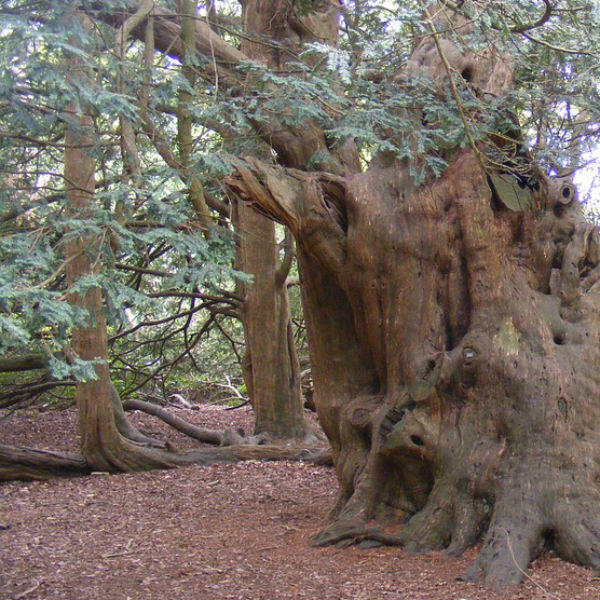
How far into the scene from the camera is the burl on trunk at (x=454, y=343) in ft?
16.7

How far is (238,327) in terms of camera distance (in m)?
14.2

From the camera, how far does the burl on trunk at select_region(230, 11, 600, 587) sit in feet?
16.7

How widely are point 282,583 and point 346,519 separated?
0.97 meters

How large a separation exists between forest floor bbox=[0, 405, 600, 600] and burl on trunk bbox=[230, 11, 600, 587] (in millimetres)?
370

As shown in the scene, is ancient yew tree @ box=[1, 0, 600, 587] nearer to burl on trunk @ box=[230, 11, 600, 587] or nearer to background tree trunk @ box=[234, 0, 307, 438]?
burl on trunk @ box=[230, 11, 600, 587]

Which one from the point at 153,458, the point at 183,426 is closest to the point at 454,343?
the point at 153,458

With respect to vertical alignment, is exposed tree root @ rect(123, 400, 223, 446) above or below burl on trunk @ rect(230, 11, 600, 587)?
below

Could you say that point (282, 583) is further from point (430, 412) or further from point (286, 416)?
point (286, 416)

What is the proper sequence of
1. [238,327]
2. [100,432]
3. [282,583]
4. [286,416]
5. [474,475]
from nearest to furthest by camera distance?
[282,583] < [474,475] < [100,432] < [286,416] < [238,327]

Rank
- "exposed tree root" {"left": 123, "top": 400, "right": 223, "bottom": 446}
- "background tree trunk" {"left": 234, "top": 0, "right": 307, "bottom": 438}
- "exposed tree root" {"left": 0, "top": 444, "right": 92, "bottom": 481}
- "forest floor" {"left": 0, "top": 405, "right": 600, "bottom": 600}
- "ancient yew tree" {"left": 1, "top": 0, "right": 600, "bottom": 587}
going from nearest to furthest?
"forest floor" {"left": 0, "top": 405, "right": 600, "bottom": 600}
"ancient yew tree" {"left": 1, "top": 0, "right": 600, "bottom": 587}
"exposed tree root" {"left": 0, "top": 444, "right": 92, "bottom": 481}
"background tree trunk" {"left": 234, "top": 0, "right": 307, "bottom": 438}
"exposed tree root" {"left": 123, "top": 400, "right": 223, "bottom": 446}

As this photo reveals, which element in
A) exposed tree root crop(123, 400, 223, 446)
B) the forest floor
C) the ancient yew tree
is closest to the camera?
the forest floor

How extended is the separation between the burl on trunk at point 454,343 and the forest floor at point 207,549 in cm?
37

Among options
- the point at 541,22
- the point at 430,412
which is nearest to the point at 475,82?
the point at 541,22

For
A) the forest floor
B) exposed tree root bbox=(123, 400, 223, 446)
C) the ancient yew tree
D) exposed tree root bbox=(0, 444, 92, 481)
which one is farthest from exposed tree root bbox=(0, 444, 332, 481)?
the ancient yew tree
